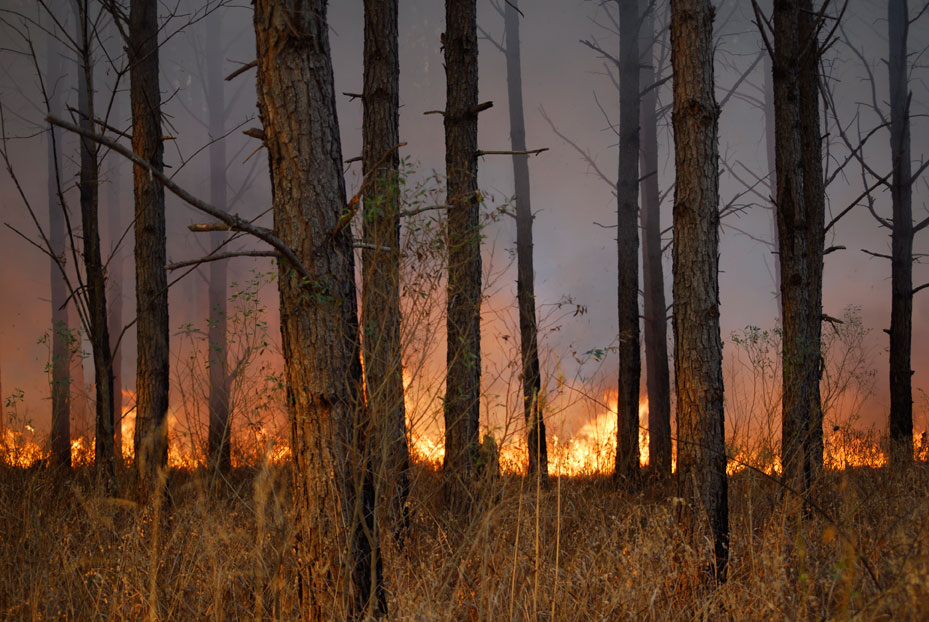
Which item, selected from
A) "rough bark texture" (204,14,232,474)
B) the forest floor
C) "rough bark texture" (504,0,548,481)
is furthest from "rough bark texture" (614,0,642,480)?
"rough bark texture" (204,14,232,474)

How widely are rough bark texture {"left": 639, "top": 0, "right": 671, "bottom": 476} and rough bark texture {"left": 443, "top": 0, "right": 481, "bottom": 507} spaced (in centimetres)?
348

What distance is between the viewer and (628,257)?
7477mm

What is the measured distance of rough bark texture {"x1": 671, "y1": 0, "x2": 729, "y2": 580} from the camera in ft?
10.9

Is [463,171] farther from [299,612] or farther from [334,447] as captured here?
[299,612]

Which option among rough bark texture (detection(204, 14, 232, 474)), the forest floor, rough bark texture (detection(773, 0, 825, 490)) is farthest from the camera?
rough bark texture (detection(204, 14, 232, 474))

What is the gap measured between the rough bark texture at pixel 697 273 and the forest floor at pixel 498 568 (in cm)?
23

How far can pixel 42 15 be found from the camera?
1179 centimetres

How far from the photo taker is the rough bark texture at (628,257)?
709cm

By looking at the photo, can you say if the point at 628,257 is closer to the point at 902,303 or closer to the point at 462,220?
the point at 462,220

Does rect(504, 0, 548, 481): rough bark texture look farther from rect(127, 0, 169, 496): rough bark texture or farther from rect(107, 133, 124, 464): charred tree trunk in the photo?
rect(107, 133, 124, 464): charred tree trunk

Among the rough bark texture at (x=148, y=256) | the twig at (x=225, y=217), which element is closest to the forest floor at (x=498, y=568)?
the twig at (x=225, y=217)

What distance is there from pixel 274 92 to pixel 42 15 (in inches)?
506

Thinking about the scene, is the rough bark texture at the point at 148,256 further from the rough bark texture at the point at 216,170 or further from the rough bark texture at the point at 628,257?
the rough bark texture at the point at 216,170

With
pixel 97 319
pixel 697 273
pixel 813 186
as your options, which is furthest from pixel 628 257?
pixel 97 319
